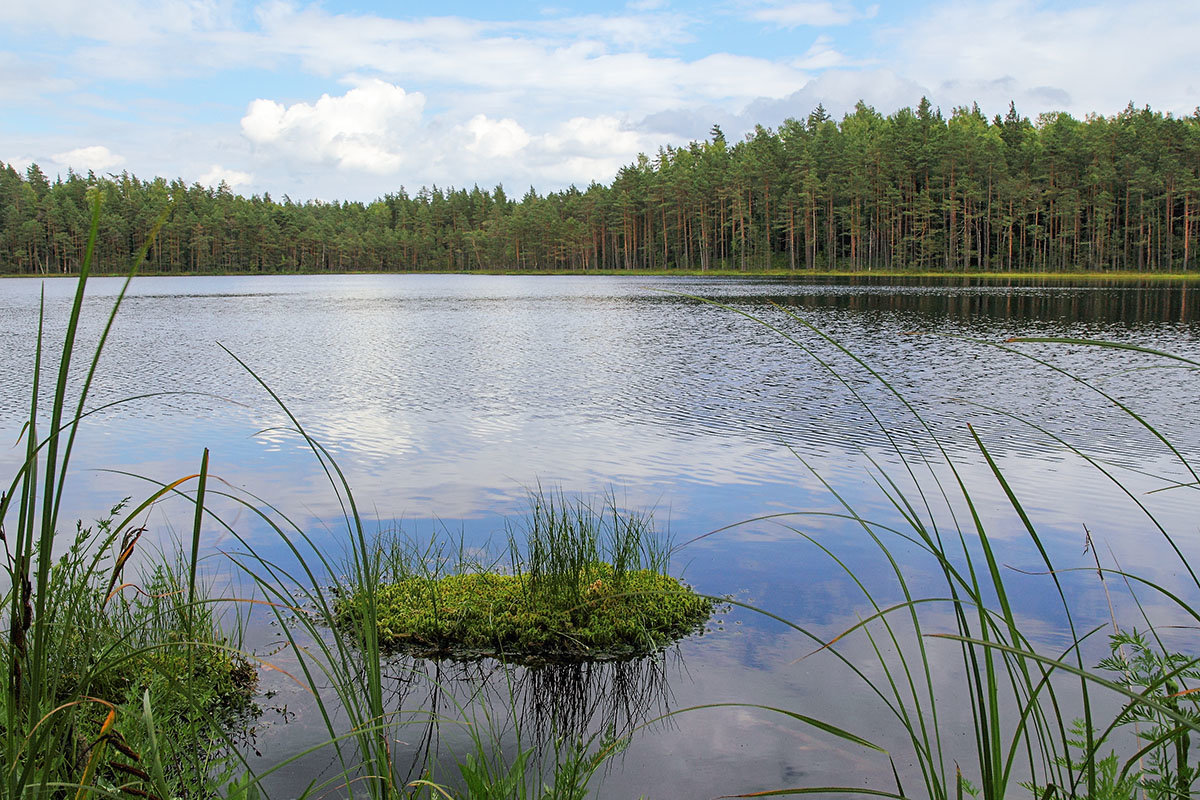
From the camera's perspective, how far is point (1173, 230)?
61.0 m

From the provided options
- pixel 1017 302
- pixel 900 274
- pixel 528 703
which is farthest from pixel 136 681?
pixel 900 274

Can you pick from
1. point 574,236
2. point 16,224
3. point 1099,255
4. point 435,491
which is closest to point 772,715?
point 435,491

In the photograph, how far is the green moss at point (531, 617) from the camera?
451 cm

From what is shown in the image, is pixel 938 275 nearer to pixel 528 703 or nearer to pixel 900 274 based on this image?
pixel 900 274

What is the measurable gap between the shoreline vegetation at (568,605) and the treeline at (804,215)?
45.3 metres

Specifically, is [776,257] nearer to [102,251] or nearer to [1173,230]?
[1173,230]

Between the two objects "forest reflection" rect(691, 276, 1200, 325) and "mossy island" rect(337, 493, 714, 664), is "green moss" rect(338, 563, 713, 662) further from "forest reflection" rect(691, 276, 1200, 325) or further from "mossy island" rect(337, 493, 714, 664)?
"forest reflection" rect(691, 276, 1200, 325)

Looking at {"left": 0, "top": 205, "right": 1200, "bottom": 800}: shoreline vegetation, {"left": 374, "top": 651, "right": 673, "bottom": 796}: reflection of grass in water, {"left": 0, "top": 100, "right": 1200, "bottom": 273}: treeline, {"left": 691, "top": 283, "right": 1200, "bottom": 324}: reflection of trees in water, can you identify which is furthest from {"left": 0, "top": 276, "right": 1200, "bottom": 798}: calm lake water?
{"left": 0, "top": 100, "right": 1200, "bottom": 273}: treeline

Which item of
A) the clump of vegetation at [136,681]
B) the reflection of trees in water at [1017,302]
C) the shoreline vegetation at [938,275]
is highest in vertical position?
the shoreline vegetation at [938,275]

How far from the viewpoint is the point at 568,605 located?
15.5 feet

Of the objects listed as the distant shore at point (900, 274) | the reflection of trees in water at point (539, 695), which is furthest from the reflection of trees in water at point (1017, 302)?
the reflection of trees in water at point (539, 695)

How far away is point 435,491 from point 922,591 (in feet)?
14.0

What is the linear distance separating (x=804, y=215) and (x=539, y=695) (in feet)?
233

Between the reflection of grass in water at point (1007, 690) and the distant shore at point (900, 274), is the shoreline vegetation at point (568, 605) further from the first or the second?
the distant shore at point (900, 274)
